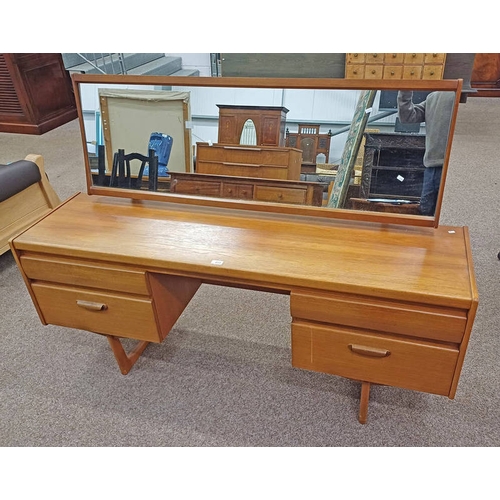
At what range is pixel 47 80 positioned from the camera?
4.34 metres

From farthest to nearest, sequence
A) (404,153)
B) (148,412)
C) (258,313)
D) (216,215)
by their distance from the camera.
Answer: (258,313) < (148,412) < (216,215) < (404,153)

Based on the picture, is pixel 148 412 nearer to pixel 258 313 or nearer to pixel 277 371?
pixel 277 371

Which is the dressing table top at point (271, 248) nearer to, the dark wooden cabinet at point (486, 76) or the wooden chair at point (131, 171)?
the wooden chair at point (131, 171)

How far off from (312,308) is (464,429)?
751 mm

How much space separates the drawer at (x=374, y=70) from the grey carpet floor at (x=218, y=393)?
2584 millimetres

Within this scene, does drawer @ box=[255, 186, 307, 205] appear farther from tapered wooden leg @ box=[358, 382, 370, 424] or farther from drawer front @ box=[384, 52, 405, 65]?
drawer front @ box=[384, 52, 405, 65]

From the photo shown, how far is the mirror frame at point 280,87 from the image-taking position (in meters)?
1.08

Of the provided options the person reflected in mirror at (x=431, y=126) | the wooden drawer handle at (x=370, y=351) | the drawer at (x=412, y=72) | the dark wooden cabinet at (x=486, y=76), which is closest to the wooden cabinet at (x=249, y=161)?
the person reflected in mirror at (x=431, y=126)

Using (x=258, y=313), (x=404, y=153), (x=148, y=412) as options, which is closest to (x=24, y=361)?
(x=148, y=412)

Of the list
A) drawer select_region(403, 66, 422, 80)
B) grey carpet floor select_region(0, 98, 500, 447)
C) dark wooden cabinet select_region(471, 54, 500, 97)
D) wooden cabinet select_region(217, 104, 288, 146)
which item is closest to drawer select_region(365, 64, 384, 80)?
drawer select_region(403, 66, 422, 80)

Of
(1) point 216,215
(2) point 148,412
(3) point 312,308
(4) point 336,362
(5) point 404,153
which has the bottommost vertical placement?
(2) point 148,412

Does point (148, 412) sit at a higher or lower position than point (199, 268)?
A: lower

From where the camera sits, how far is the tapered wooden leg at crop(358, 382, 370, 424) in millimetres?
1343

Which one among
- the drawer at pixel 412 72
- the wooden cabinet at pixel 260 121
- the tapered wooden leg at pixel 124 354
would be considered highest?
the wooden cabinet at pixel 260 121
